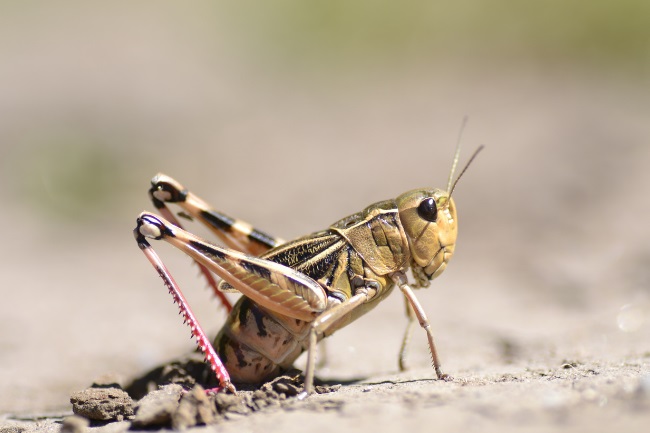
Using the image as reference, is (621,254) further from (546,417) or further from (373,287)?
(546,417)

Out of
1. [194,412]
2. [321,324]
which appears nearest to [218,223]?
[321,324]

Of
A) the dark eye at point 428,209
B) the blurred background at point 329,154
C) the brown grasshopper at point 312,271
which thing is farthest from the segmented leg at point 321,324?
the blurred background at point 329,154

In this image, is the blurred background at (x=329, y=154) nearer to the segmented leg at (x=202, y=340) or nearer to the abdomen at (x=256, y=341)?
the abdomen at (x=256, y=341)

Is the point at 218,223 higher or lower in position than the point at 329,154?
lower

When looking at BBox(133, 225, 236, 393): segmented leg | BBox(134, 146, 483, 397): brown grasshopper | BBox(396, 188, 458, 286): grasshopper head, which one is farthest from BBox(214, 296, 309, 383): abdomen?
BBox(396, 188, 458, 286): grasshopper head

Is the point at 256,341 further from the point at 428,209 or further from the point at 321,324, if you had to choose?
the point at 428,209

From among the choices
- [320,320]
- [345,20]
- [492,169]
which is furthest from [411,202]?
[345,20]

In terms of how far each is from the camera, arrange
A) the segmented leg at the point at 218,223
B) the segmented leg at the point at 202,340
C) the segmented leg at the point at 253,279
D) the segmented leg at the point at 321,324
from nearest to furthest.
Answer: the segmented leg at the point at 321,324, the segmented leg at the point at 202,340, the segmented leg at the point at 253,279, the segmented leg at the point at 218,223
